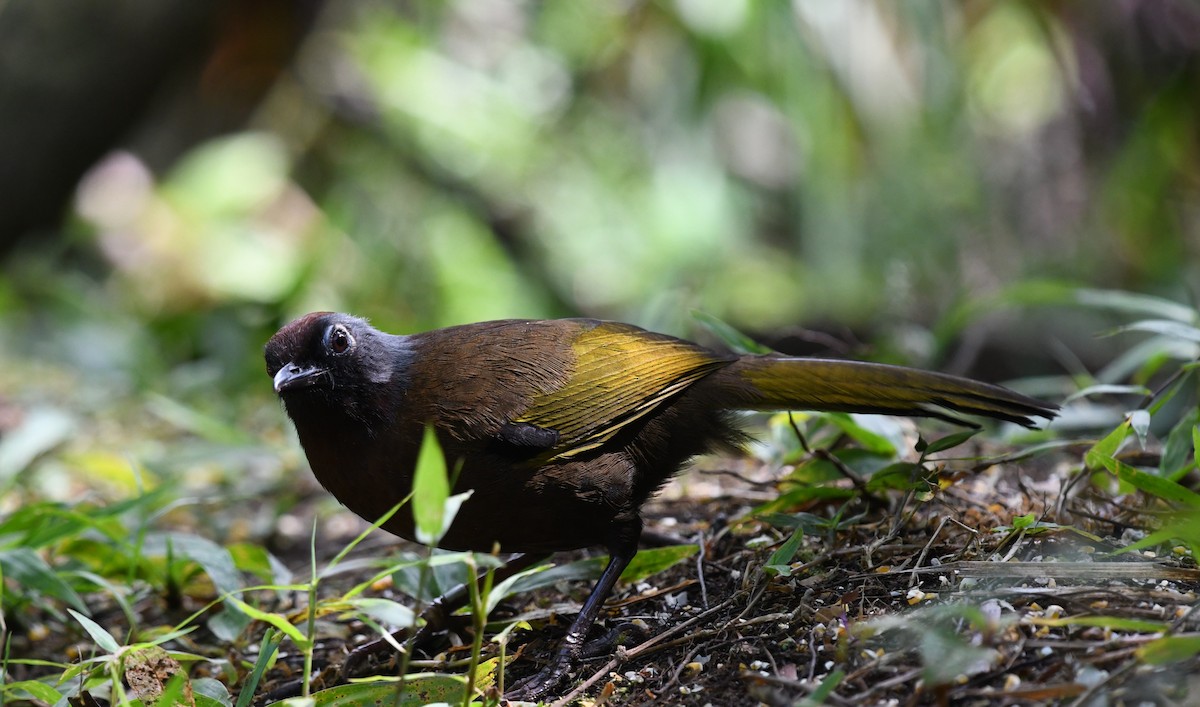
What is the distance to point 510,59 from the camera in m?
9.88

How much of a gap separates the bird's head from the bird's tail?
1.05 metres

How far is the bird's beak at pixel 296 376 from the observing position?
A: 3264mm

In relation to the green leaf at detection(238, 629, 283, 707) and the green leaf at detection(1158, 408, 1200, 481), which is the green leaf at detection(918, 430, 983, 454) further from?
the green leaf at detection(238, 629, 283, 707)

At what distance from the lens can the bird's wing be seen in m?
3.34

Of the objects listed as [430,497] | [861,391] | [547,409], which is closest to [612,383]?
[547,409]

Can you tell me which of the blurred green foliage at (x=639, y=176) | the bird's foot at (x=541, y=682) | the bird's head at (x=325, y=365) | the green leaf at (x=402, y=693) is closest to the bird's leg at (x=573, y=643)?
the bird's foot at (x=541, y=682)

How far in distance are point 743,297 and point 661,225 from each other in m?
1.61

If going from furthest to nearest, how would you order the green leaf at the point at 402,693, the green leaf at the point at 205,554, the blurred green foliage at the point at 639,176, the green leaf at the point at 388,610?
the blurred green foliage at the point at 639,176
the green leaf at the point at 205,554
the green leaf at the point at 402,693
the green leaf at the point at 388,610

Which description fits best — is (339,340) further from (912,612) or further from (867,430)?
(912,612)

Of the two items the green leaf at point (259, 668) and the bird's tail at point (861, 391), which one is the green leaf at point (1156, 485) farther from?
the green leaf at point (259, 668)

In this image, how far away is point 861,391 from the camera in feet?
10.7

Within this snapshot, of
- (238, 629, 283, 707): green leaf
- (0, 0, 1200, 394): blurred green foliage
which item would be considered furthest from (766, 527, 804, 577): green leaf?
(0, 0, 1200, 394): blurred green foliage

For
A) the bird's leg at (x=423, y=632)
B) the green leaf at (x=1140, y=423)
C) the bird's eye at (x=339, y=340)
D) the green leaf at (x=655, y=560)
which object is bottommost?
the bird's leg at (x=423, y=632)

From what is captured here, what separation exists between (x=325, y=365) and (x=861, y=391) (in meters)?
1.54
